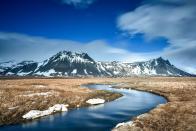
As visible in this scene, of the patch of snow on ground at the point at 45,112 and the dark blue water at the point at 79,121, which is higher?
the patch of snow on ground at the point at 45,112

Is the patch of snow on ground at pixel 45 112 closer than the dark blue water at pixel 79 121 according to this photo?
No

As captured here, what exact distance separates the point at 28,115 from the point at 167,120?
25.9 meters

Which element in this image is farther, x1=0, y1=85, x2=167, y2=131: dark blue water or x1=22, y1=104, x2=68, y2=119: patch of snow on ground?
x1=22, y1=104, x2=68, y2=119: patch of snow on ground

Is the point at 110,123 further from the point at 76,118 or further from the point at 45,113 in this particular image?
the point at 45,113

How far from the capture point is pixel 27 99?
58.4 meters

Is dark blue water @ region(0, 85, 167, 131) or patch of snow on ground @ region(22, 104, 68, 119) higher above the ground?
patch of snow on ground @ region(22, 104, 68, 119)

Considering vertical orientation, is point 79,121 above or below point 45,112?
below

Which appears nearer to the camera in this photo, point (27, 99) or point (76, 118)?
point (76, 118)

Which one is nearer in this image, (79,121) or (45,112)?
(79,121)

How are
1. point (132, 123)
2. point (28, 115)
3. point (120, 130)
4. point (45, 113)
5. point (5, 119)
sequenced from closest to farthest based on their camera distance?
point (120, 130)
point (132, 123)
point (5, 119)
point (28, 115)
point (45, 113)

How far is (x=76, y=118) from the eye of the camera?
155ft

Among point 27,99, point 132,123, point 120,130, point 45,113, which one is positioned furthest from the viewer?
point 27,99

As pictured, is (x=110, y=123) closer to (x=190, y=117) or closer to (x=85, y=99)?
(x=190, y=117)

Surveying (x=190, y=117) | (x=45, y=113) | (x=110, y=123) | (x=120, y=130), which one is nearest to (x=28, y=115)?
(x=45, y=113)
